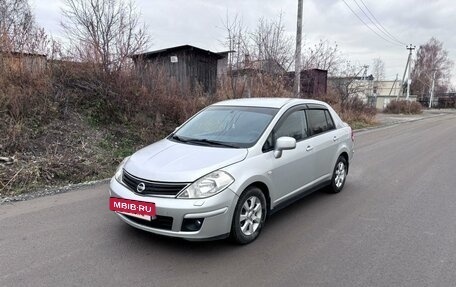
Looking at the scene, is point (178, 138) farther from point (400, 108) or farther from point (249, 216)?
point (400, 108)

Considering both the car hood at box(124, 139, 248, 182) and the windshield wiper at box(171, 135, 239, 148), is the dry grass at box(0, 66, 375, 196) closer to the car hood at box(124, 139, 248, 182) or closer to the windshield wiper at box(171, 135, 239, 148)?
the windshield wiper at box(171, 135, 239, 148)

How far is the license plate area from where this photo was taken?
142 inches

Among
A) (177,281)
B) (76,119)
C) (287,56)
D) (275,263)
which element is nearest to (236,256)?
(275,263)

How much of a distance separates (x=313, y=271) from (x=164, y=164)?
183cm

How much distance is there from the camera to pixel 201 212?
11.6ft

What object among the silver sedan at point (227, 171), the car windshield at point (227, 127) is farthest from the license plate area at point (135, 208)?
the car windshield at point (227, 127)

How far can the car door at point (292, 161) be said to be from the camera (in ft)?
14.5

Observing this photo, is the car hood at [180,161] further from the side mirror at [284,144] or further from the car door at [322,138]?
the car door at [322,138]

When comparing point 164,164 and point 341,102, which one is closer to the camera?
point 164,164

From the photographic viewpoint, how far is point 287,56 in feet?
62.9

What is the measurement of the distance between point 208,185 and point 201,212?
0.28 meters

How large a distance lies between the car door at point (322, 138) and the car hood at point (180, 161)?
1.68 meters

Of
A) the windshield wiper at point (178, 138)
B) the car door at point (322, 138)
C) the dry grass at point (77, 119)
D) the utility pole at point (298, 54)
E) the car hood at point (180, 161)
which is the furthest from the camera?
the utility pole at point (298, 54)

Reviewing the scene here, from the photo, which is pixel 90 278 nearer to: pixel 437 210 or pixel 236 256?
pixel 236 256
